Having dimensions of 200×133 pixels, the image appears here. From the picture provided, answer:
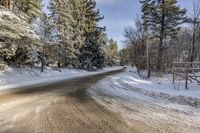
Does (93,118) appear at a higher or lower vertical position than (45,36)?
lower

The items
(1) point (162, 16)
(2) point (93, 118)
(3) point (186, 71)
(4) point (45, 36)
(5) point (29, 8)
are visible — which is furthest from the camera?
(1) point (162, 16)

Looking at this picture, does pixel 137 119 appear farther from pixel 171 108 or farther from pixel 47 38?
pixel 47 38

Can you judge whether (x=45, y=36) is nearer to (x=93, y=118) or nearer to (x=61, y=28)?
(x=61, y=28)

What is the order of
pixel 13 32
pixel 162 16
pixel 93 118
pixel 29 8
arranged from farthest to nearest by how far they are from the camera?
pixel 162 16 → pixel 29 8 → pixel 13 32 → pixel 93 118

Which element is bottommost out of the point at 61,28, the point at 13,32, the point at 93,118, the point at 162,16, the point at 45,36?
the point at 93,118

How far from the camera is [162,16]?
32.5 m

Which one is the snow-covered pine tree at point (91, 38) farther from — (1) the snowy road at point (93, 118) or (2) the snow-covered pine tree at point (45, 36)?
(1) the snowy road at point (93, 118)

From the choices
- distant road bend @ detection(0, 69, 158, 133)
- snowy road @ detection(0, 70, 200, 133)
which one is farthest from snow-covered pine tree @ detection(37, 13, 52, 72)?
distant road bend @ detection(0, 69, 158, 133)

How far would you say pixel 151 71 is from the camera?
29281 millimetres

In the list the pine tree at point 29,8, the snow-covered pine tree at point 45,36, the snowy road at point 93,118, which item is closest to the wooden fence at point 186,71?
the snowy road at point 93,118

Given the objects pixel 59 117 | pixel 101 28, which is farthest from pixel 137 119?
pixel 101 28

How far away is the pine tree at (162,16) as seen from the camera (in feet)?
105

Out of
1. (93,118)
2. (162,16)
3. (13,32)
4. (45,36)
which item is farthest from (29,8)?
(93,118)

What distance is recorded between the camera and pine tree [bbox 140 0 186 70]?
31938 millimetres
